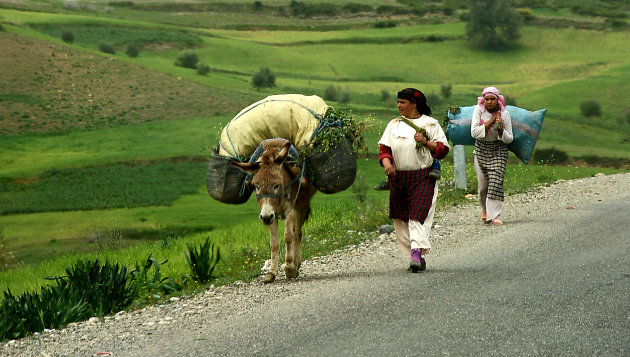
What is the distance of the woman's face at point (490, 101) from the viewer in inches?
482

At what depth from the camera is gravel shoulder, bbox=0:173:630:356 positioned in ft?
24.1

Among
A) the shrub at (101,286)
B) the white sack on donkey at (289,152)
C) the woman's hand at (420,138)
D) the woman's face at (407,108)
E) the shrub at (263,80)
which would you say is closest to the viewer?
the woman's hand at (420,138)

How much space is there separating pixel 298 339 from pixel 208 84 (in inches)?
1938

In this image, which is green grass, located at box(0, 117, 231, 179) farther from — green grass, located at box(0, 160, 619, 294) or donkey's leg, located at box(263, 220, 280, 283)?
donkey's leg, located at box(263, 220, 280, 283)

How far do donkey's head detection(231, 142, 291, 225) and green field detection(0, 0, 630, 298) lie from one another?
4.80ft

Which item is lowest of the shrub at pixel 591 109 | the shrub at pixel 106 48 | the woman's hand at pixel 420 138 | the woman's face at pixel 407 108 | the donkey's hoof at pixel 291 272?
the shrub at pixel 591 109

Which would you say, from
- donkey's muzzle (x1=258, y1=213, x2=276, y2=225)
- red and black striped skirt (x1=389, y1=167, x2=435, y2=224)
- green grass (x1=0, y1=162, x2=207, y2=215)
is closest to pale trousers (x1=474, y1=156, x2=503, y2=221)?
red and black striped skirt (x1=389, y1=167, x2=435, y2=224)

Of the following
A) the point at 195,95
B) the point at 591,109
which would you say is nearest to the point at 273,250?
the point at 195,95

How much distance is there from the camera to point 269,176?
9.21 meters

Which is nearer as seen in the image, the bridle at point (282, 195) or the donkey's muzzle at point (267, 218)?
the donkey's muzzle at point (267, 218)

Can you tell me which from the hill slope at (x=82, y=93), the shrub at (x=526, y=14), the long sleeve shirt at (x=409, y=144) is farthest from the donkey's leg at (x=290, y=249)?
the shrub at (x=526, y=14)

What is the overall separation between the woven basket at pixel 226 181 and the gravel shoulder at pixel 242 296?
1098 mm

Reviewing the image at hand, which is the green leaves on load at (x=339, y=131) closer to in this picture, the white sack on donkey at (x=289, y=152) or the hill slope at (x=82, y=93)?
the white sack on donkey at (x=289, y=152)

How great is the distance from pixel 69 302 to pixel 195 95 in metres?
42.8
